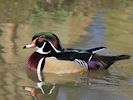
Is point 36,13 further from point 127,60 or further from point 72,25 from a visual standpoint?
point 127,60

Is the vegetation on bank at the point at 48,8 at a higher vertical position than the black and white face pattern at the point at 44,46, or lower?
lower

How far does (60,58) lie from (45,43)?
0.49 metres

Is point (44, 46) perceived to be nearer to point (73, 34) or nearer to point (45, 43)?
point (45, 43)

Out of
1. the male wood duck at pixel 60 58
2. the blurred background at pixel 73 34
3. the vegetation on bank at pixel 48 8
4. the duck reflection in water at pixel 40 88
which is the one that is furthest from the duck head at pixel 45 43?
the vegetation on bank at pixel 48 8

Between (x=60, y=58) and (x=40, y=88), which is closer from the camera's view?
(x=40, y=88)

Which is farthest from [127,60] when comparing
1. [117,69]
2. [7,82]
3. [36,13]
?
[36,13]

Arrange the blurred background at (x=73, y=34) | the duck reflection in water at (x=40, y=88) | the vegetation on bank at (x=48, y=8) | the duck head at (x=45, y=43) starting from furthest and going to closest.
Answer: the vegetation on bank at (x=48, y=8), the duck head at (x=45, y=43), the blurred background at (x=73, y=34), the duck reflection in water at (x=40, y=88)

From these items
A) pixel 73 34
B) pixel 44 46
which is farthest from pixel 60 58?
pixel 73 34

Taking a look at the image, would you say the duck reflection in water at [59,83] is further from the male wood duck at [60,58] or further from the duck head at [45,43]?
the duck head at [45,43]

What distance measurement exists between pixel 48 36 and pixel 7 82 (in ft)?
5.36

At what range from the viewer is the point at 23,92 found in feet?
31.1

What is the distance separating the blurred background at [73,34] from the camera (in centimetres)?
979

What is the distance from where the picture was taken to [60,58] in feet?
36.1

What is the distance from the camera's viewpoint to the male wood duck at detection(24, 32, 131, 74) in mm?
10961
